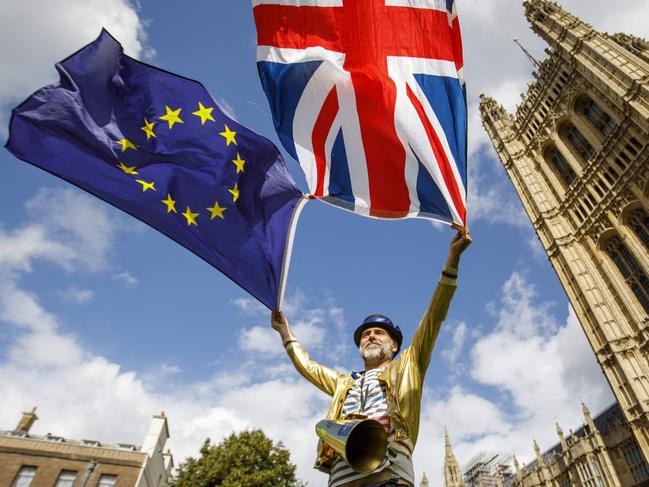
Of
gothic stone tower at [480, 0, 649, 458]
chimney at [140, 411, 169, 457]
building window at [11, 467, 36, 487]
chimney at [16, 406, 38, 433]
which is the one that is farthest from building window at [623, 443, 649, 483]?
chimney at [16, 406, 38, 433]

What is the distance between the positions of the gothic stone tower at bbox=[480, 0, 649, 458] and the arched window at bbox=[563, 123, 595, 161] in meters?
0.09

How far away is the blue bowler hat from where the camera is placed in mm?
3756

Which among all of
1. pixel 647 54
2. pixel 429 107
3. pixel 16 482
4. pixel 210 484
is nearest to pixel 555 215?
pixel 647 54

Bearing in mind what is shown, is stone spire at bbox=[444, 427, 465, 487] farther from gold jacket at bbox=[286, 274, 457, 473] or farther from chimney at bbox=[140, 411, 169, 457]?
gold jacket at bbox=[286, 274, 457, 473]

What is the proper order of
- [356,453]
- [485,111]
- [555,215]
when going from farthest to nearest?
[485,111]
[555,215]
[356,453]

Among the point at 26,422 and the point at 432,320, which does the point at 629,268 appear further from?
the point at 26,422

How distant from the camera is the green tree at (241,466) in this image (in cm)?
1961

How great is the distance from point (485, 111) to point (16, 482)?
163 feet

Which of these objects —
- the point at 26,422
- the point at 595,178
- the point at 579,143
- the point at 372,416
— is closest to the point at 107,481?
the point at 26,422

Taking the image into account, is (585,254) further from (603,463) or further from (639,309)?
(603,463)

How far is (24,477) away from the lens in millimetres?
21656

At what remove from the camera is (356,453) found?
2.45 m

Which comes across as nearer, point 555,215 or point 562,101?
point 555,215

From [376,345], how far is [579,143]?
130ft
